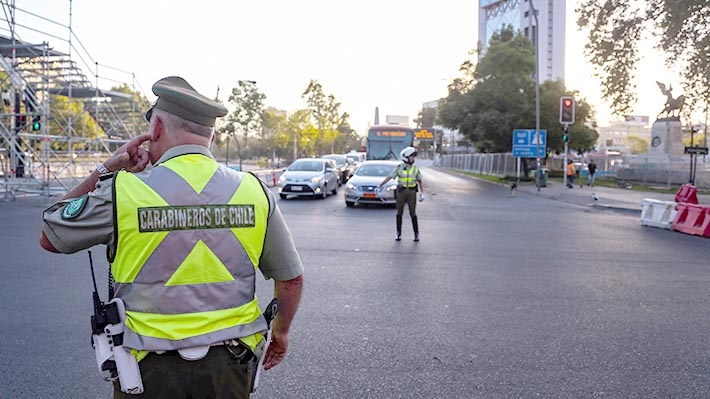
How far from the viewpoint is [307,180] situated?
875 inches

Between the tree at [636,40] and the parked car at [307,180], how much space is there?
10.5 m

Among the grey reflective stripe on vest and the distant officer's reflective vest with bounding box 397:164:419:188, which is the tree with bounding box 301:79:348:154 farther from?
the grey reflective stripe on vest

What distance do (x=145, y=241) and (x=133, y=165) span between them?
424 mm

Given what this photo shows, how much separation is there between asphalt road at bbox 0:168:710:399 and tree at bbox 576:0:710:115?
9152 mm

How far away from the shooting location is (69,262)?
900cm

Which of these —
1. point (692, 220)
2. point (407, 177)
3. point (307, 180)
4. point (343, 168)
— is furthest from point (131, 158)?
point (343, 168)

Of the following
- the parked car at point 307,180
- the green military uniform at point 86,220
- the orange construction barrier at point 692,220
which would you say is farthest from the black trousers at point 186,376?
the parked car at point 307,180

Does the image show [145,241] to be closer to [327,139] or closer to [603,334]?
[603,334]

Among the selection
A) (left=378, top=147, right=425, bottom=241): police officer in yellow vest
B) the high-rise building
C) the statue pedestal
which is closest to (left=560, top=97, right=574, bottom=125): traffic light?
the statue pedestal

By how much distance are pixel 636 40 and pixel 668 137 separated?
65.0ft

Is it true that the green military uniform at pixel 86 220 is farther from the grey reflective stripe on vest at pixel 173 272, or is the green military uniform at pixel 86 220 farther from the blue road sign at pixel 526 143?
the blue road sign at pixel 526 143

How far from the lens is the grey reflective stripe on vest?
7.05 feet

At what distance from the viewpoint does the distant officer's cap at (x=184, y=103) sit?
7.53 ft

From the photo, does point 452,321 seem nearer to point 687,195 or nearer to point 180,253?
point 180,253
